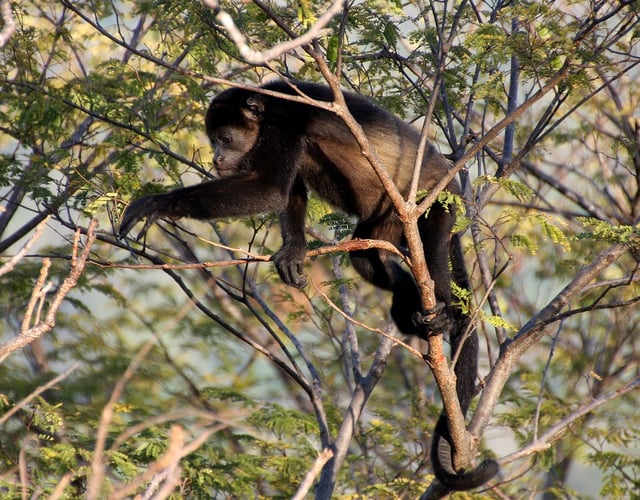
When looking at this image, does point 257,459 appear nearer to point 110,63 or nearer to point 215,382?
point 110,63

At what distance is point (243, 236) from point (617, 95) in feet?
17.2

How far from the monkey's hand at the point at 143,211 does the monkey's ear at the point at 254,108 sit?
3.45 feet

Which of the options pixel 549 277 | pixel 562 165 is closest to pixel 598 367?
pixel 549 277

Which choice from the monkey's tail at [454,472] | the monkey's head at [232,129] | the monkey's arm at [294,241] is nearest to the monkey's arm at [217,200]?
the monkey's arm at [294,241]

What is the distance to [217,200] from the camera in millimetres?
4785

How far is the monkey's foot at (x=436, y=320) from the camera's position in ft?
13.0

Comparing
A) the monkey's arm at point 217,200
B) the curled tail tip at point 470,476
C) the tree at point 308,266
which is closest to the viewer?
the tree at point 308,266

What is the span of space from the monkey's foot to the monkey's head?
5.68ft

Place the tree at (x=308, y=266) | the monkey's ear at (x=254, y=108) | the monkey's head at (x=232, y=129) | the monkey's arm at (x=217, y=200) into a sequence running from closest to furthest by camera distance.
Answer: the tree at (x=308, y=266) → the monkey's arm at (x=217, y=200) → the monkey's ear at (x=254, y=108) → the monkey's head at (x=232, y=129)

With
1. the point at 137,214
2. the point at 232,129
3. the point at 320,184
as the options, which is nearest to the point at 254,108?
the point at 232,129

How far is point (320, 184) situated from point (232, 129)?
2.33 ft

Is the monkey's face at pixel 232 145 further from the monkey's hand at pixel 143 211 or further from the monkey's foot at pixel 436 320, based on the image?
the monkey's foot at pixel 436 320

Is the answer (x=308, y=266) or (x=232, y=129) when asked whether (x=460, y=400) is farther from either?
(x=232, y=129)

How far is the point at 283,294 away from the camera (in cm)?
727
